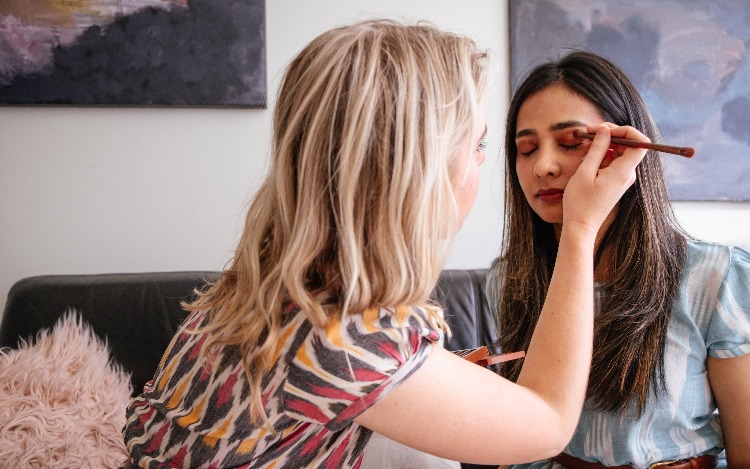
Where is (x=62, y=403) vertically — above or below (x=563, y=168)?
below

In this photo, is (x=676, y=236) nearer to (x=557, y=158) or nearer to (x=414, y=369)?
(x=557, y=158)

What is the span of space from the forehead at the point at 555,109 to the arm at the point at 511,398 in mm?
345

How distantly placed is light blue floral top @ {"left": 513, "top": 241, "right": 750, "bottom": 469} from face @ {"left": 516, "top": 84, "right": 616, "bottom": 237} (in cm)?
27

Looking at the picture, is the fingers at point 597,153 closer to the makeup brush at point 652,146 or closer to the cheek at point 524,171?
the makeup brush at point 652,146

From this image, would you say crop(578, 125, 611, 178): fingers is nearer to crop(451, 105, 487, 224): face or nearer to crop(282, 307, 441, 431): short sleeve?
crop(451, 105, 487, 224): face

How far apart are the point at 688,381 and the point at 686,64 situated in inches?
65.5

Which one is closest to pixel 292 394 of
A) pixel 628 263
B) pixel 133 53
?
pixel 628 263

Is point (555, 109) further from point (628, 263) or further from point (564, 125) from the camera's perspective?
point (628, 263)

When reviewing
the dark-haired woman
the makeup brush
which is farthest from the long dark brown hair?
the makeup brush

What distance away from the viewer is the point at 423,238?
0.75 m

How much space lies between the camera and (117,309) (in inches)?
68.0

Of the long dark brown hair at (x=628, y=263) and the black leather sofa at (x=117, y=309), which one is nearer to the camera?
the long dark brown hair at (x=628, y=263)

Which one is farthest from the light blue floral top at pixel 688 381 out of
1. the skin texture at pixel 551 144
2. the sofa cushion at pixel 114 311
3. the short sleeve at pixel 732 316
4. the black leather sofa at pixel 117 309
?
the sofa cushion at pixel 114 311

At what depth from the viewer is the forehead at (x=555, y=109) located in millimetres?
1129
